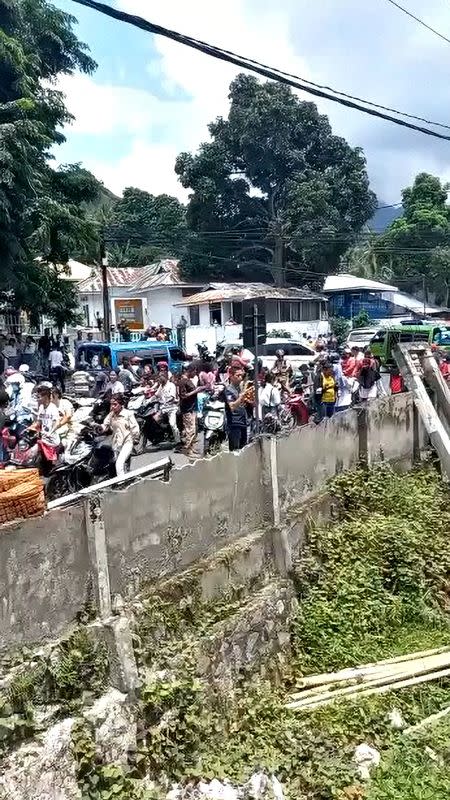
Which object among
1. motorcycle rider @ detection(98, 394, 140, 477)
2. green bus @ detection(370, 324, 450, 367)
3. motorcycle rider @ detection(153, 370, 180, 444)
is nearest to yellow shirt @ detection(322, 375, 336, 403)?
motorcycle rider @ detection(153, 370, 180, 444)

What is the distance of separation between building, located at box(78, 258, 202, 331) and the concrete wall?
31304 millimetres

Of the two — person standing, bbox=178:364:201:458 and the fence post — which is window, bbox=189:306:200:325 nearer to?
person standing, bbox=178:364:201:458

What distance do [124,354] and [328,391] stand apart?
7580 mm

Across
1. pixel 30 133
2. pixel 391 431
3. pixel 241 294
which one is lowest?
pixel 391 431

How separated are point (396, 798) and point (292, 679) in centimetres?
152

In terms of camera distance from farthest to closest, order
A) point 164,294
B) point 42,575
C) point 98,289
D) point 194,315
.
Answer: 1. point 98,289
2. point 164,294
3. point 194,315
4. point 42,575

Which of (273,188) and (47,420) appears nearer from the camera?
(47,420)

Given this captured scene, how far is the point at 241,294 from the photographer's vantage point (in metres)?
40.6

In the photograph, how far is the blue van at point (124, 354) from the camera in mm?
19797

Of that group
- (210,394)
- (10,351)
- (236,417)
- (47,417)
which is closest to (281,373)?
(210,394)

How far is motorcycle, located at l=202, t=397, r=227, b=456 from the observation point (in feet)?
40.7

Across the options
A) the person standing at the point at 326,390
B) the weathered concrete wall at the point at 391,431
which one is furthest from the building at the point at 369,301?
the weathered concrete wall at the point at 391,431

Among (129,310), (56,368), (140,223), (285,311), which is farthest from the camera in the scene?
(140,223)

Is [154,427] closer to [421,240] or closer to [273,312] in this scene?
[273,312]
